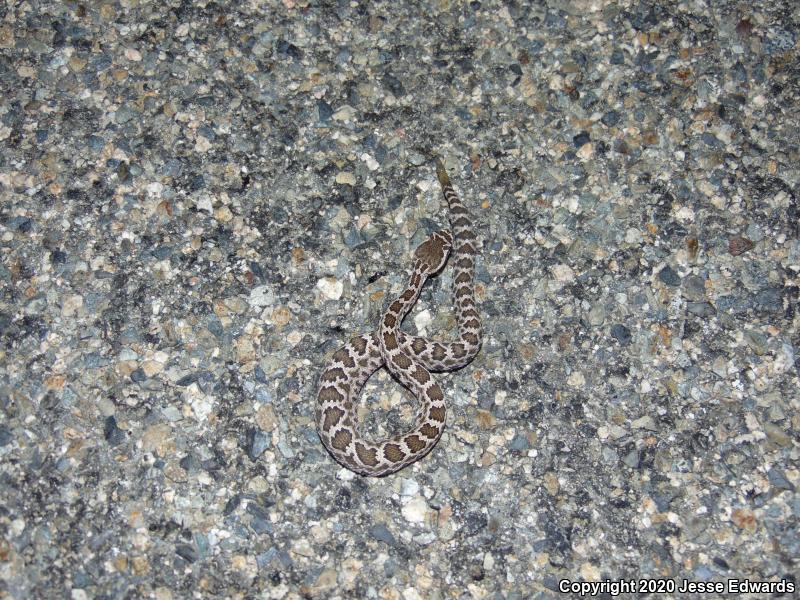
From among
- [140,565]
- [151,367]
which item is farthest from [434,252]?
[140,565]

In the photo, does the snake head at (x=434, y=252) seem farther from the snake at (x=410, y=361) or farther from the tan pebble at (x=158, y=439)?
the tan pebble at (x=158, y=439)

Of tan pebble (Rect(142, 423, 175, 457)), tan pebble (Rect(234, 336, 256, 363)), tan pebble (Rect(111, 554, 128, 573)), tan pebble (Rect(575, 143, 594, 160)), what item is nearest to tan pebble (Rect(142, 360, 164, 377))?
tan pebble (Rect(142, 423, 175, 457))

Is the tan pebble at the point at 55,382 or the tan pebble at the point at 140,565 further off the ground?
the tan pebble at the point at 55,382

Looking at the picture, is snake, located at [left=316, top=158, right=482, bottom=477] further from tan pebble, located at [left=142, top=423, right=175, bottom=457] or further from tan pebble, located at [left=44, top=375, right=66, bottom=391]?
tan pebble, located at [left=44, top=375, right=66, bottom=391]

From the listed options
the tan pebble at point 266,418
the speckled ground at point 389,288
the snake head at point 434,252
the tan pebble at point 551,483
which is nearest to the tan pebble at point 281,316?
the speckled ground at point 389,288

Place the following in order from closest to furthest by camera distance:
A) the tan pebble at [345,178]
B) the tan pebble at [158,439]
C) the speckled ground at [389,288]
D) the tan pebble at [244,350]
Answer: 1. the speckled ground at [389,288]
2. the tan pebble at [158,439]
3. the tan pebble at [244,350]
4. the tan pebble at [345,178]

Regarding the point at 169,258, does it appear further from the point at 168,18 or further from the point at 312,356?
the point at 168,18

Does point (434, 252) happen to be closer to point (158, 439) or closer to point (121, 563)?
point (158, 439)
